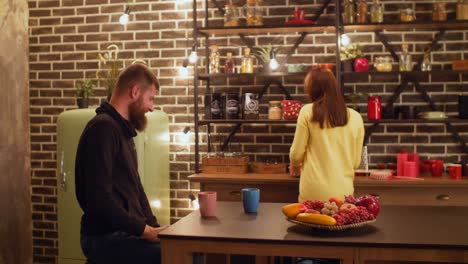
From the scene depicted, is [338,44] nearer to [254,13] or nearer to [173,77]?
[254,13]

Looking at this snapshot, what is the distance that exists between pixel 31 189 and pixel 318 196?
3014 millimetres

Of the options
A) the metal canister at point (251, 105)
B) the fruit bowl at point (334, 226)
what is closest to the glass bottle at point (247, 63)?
the metal canister at point (251, 105)

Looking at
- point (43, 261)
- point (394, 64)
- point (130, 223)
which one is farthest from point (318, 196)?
point (43, 261)

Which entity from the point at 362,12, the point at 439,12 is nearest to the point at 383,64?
the point at 362,12

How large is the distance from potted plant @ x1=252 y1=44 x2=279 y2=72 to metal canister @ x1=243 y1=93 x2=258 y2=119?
9.7 inches

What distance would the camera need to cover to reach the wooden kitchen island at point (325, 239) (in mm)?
2104

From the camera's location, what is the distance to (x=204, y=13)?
500 cm

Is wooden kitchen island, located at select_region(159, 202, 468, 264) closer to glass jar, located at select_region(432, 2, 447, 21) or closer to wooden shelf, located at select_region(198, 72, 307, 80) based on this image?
wooden shelf, located at select_region(198, 72, 307, 80)

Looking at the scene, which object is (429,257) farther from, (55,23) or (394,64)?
(55,23)

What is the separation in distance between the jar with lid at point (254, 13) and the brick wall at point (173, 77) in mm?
213

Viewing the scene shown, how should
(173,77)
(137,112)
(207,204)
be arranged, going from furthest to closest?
(173,77) < (137,112) < (207,204)

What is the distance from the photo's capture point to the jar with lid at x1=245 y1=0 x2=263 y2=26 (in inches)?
184

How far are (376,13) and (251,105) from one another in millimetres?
1236

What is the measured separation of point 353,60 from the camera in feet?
14.9
